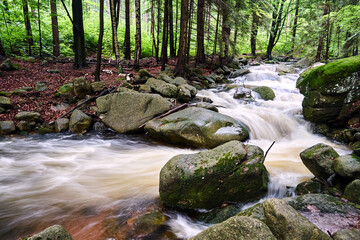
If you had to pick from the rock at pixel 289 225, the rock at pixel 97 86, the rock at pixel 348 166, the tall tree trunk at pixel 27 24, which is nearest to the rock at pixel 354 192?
the rock at pixel 348 166

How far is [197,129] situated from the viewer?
6.16 metres

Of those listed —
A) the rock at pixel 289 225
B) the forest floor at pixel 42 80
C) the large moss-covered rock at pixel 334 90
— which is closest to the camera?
the rock at pixel 289 225

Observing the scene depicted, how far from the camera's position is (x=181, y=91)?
885cm

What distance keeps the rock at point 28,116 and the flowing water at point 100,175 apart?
761 millimetres

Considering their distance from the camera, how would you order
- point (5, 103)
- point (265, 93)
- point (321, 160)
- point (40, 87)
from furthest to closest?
point (265, 93)
point (40, 87)
point (5, 103)
point (321, 160)

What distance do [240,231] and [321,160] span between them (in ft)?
9.68

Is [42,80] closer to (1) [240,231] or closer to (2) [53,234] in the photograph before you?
(2) [53,234]

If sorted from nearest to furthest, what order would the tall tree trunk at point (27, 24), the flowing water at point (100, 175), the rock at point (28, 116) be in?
1. the flowing water at point (100, 175)
2. the rock at point (28, 116)
3. the tall tree trunk at point (27, 24)

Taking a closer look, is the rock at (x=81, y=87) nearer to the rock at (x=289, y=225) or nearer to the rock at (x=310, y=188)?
the rock at (x=310, y=188)

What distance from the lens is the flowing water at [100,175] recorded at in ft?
11.7

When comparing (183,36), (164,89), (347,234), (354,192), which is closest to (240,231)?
(347,234)

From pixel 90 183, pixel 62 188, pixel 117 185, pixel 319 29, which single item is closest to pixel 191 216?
pixel 117 185

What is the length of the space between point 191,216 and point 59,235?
2297mm

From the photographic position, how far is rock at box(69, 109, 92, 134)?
7.47 meters
